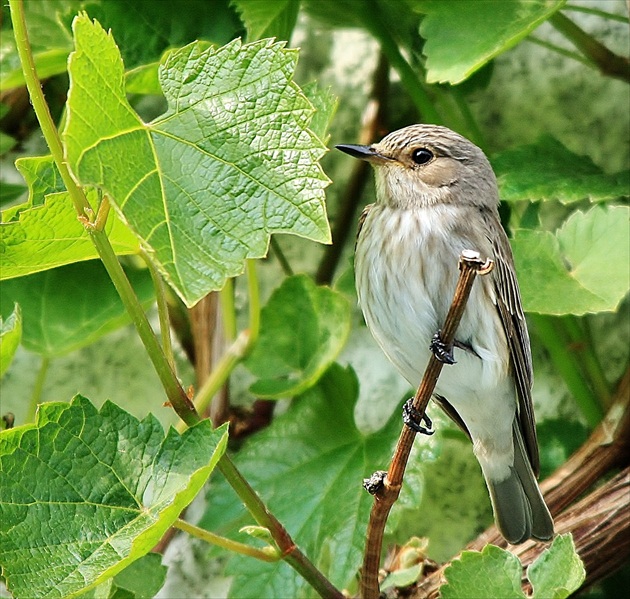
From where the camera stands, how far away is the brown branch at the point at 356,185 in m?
2.86

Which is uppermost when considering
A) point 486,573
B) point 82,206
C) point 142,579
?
point 82,206

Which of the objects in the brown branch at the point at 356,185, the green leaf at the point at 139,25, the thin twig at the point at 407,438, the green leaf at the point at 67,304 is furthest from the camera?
the brown branch at the point at 356,185

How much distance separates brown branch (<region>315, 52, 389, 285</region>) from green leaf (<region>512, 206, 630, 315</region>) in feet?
2.72

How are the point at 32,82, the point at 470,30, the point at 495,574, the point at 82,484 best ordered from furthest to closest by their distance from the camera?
the point at 470,30
the point at 495,574
the point at 82,484
the point at 32,82

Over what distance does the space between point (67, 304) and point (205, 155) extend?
115cm

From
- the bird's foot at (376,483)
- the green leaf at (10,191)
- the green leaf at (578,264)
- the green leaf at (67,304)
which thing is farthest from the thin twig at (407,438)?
the green leaf at (10,191)

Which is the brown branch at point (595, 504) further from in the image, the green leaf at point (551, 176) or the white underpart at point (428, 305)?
the green leaf at point (551, 176)

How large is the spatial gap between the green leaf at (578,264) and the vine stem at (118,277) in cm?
75

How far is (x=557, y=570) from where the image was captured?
158 centimetres

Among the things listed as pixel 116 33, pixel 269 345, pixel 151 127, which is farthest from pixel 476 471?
pixel 151 127

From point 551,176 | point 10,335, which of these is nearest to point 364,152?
point 551,176

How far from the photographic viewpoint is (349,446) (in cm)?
232

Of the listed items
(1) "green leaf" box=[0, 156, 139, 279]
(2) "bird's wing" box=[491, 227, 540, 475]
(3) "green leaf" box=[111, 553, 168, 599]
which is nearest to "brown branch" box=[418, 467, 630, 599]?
(2) "bird's wing" box=[491, 227, 540, 475]

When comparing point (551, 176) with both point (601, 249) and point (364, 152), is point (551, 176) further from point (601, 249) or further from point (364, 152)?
point (364, 152)
